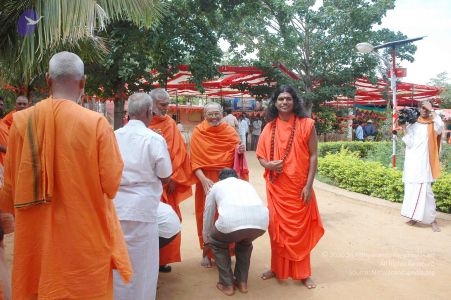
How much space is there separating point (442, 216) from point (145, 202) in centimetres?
516

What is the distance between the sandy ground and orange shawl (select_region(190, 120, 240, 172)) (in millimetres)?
1142

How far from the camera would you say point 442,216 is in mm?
6273

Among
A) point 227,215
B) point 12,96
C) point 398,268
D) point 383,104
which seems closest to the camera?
point 227,215

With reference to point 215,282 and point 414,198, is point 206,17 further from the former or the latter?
point 215,282

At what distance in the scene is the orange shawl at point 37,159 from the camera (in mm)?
2043

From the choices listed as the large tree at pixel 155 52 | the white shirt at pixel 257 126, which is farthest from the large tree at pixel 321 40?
the large tree at pixel 155 52

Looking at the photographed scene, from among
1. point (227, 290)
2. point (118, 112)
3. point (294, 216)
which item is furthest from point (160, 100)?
point (118, 112)

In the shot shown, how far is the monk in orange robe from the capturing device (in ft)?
12.8

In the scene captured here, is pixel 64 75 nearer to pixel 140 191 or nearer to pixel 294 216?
pixel 140 191

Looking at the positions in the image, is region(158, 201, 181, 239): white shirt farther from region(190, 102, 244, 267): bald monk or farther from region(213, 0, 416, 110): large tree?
region(213, 0, 416, 110): large tree

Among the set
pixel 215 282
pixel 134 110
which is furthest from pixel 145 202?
pixel 215 282

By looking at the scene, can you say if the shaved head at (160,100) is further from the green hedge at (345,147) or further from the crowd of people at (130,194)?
the green hedge at (345,147)

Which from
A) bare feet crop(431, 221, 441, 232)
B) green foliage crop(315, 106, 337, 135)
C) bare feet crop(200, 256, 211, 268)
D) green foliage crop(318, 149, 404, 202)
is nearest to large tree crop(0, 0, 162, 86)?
bare feet crop(200, 256, 211, 268)

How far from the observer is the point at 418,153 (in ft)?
19.9
